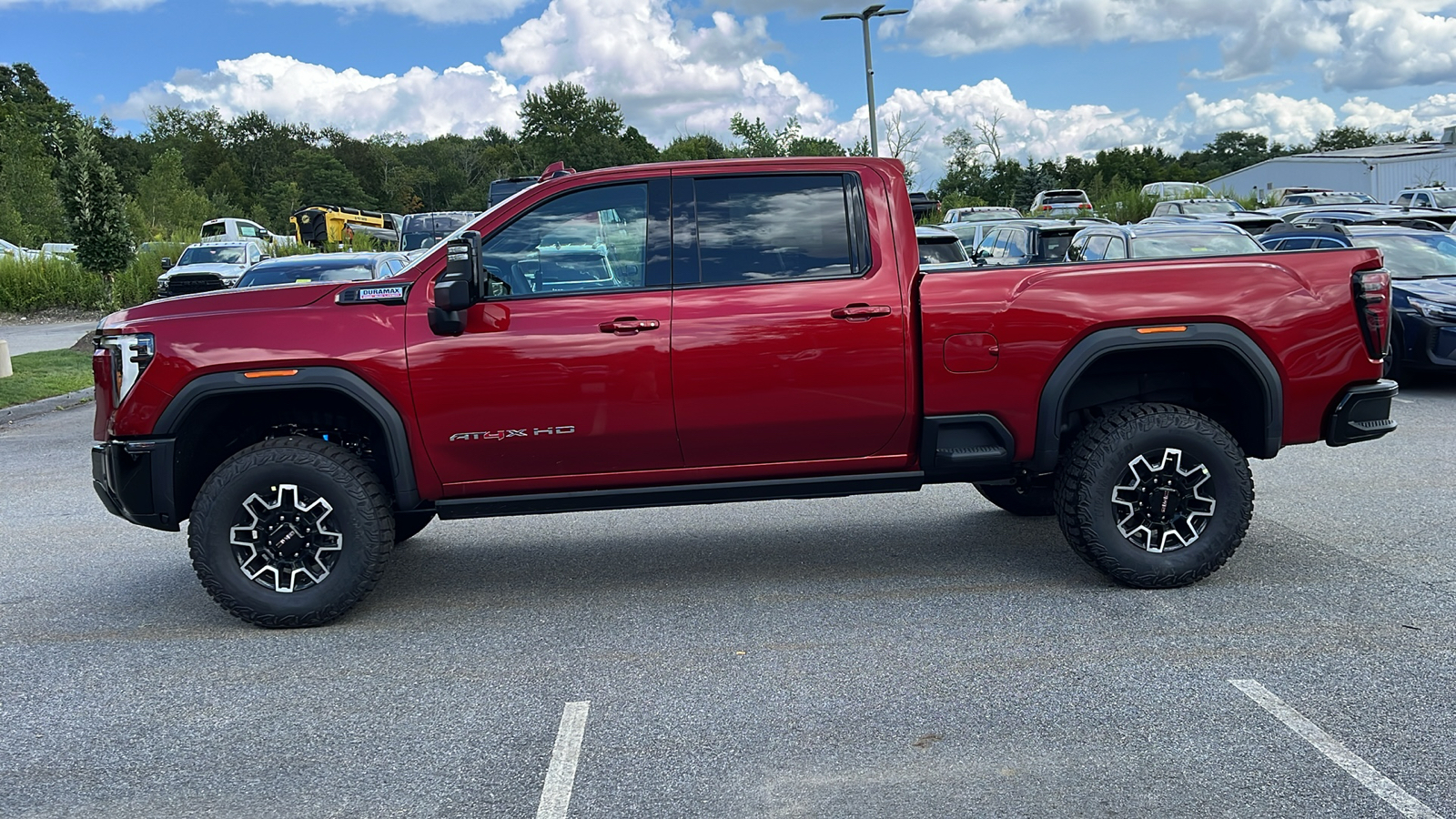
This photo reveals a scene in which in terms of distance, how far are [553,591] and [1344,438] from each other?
12.7 feet

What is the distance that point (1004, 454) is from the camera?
18.3 ft

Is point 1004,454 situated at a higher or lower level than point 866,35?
lower

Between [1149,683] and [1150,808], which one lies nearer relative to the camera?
[1150,808]

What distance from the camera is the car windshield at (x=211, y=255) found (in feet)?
83.1

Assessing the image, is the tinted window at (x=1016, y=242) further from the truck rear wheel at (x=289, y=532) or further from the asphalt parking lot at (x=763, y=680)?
the truck rear wheel at (x=289, y=532)

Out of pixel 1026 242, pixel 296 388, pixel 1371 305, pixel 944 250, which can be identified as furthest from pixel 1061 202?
pixel 296 388

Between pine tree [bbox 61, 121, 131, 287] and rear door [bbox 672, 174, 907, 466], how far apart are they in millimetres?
21540

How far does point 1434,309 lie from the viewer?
11.5 metres

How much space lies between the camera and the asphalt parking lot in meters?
3.76

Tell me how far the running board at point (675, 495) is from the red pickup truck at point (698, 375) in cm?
1

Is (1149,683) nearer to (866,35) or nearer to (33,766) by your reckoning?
(33,766)

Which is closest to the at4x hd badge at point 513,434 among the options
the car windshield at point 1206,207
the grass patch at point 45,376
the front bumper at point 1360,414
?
the front bumper at point 1360,414

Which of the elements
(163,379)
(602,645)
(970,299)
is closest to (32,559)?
(163,379)

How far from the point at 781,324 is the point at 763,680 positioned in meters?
1.60
